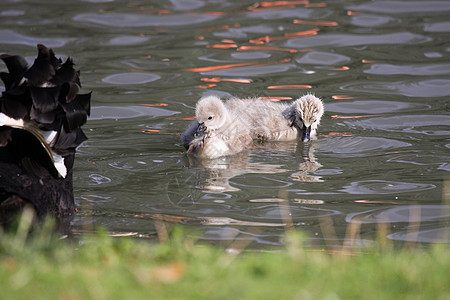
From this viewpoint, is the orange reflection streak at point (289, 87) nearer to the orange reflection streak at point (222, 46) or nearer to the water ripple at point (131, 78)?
the water ripple at point (131, 78)

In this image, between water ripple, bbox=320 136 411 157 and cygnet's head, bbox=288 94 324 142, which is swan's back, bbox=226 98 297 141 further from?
water ripple, bbox=320 136 411 157

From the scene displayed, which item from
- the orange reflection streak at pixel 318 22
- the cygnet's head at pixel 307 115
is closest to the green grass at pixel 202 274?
the cygnet's head at pixel 307 115

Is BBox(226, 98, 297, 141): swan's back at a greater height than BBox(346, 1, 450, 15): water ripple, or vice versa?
BBox(346, 1, 450, 15): water ripple

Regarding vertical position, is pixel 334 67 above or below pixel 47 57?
below

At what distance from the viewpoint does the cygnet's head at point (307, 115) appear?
8.16 m

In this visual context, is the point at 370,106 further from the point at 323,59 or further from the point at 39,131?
the point at 39,131

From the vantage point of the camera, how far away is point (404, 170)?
7.03 metres

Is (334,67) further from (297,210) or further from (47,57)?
(47,57)

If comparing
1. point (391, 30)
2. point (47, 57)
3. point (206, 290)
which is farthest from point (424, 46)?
point (206, 290)

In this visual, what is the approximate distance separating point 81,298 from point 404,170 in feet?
14.3

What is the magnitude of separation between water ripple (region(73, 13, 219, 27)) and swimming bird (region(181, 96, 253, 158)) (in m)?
5.74

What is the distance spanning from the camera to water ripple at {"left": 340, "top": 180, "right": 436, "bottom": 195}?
6.49 m

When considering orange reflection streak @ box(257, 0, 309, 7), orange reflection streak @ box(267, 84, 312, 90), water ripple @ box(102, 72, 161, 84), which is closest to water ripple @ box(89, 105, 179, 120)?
water ripple @ box(102, 72, 161, 84)

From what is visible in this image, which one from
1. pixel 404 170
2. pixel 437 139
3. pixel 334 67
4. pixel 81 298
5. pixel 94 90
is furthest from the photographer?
pixel 334 67
